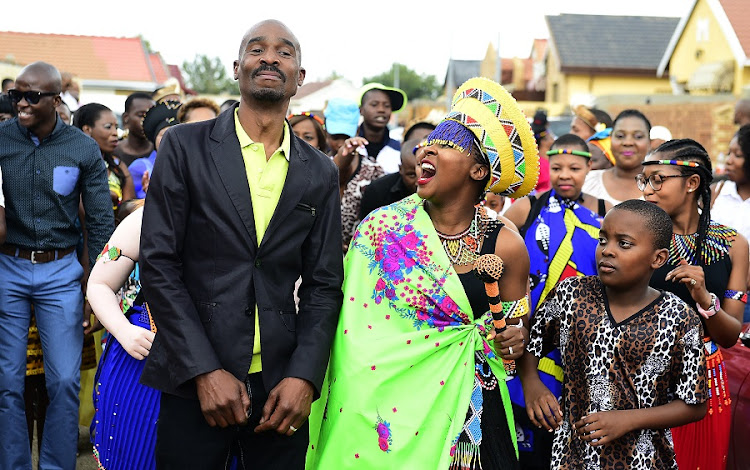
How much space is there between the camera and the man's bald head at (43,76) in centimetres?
485

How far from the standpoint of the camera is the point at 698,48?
112ft

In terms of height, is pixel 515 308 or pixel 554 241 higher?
pixel 554 241

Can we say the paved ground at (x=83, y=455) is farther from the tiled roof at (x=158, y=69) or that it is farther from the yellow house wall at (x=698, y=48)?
the tiled roof at (x=158, y=69)

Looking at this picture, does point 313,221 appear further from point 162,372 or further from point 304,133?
point 304,133

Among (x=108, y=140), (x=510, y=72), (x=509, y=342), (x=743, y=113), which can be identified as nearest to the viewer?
(x=509, y=342)

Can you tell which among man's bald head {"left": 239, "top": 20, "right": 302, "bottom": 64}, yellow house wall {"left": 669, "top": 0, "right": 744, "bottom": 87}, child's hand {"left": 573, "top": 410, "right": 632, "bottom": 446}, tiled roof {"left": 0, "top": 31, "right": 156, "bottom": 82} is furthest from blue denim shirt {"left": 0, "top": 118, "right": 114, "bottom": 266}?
tiled roof {"left": 0, "top": 31, "right": 156, "bottom": 82}

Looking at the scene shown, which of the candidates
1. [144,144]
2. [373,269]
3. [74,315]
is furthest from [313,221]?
[144,144]

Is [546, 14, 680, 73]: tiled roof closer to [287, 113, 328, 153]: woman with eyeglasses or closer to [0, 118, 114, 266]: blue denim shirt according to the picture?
[287, 113, 328, 153]: woman with eyeglasses

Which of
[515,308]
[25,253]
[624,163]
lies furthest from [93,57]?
[515,308]

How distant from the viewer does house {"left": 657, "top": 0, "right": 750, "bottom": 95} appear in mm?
30141

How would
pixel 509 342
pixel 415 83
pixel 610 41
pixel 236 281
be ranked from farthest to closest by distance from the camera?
pixel 415 83, pixel 610 41, pixel 509 342, pixel 236 281

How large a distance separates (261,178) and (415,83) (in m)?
84.2

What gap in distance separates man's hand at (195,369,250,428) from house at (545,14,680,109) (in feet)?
125

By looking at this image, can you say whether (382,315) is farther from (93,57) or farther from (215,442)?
(93,57)
